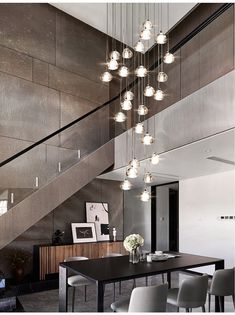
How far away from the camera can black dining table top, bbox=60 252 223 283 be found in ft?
11.8

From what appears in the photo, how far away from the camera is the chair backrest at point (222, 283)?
4.08 m

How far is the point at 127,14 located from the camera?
7836 millimetres

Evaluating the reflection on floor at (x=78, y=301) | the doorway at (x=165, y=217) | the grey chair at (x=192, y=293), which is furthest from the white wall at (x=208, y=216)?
the grey chair at (x=192, y=293)

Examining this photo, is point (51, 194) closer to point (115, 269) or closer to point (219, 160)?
point (115, 269)

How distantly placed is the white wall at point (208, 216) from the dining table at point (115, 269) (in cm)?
267

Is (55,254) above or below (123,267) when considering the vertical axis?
below

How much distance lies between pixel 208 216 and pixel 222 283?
12.6 ft

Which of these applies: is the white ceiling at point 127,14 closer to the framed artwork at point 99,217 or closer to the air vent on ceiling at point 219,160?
the air vent on ceiling at point 219,160

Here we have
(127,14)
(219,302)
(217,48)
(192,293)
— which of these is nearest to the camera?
(192,293)

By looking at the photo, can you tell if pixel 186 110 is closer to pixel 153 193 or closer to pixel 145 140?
pixel 145 140

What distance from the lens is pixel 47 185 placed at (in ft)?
20.5

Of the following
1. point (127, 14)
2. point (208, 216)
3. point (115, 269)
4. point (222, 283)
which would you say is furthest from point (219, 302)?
point (127, 14)

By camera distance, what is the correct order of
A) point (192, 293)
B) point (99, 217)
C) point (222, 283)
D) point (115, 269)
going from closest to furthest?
1. point (192, 293)
2. point (115, 269)
3. point (222, 283)
4. point (99, 217)

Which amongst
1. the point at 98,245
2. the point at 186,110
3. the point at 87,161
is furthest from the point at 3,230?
the point at 186,110
